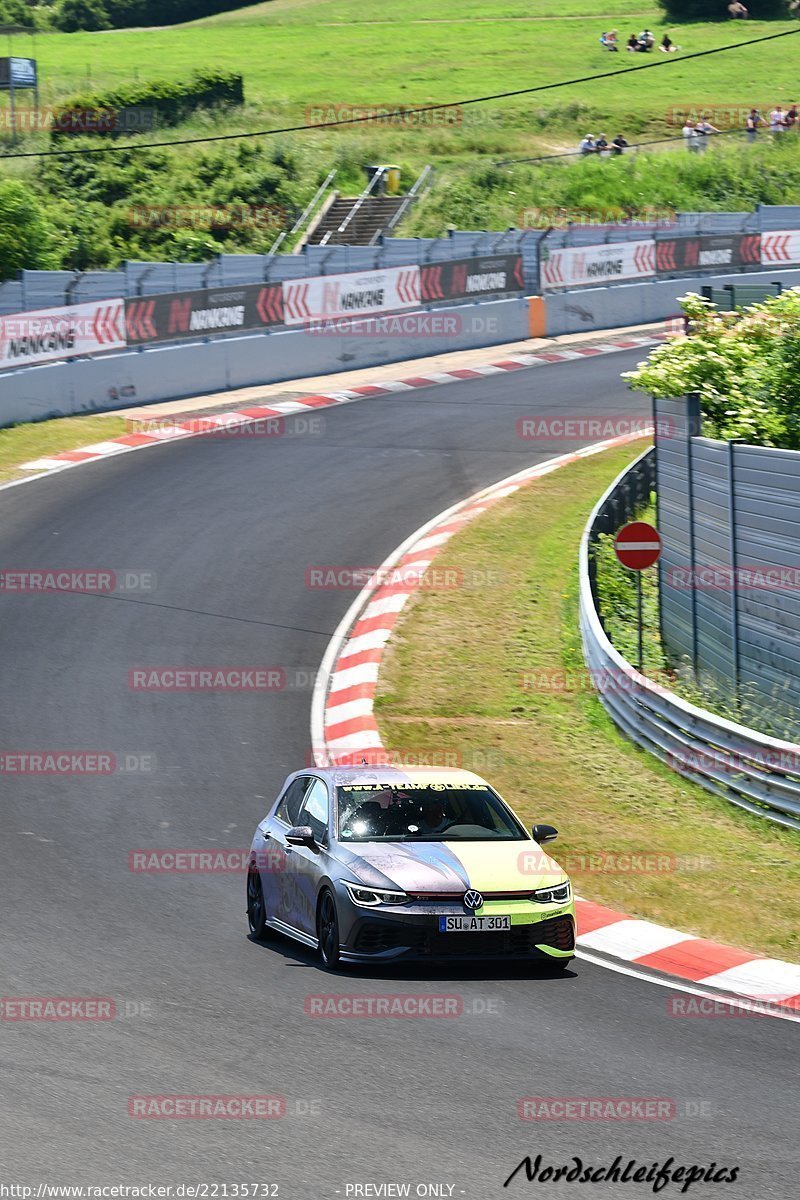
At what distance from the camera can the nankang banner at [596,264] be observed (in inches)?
1657

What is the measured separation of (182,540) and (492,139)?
52.7 meters

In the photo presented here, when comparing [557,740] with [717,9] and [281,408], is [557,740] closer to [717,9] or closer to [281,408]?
[281,408]

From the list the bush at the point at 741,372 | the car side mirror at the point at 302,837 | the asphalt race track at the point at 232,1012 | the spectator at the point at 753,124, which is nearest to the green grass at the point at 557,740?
the asphalt race track at the point at 232,1012

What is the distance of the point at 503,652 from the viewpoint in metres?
20.5

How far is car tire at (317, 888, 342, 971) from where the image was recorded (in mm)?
10805

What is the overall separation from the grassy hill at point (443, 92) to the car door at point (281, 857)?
42.6 m

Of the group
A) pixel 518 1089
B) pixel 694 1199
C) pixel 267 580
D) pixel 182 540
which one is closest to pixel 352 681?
pixel 267 580

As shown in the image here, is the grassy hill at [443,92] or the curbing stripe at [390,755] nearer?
the curbing stripe at [390,755]

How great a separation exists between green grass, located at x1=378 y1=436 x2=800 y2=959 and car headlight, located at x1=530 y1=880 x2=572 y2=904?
182cm

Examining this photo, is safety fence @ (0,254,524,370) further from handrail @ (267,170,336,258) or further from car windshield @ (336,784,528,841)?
car windshield @ (336,784,528,841)

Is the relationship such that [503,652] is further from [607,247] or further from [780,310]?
[607,247]

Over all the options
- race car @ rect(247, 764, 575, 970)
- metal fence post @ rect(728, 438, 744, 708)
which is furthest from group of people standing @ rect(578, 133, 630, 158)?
race car @ rect(247, 764, 575, 970)

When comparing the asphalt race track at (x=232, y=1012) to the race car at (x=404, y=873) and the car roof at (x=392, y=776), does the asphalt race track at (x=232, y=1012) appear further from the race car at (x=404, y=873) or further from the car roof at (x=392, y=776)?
the car roof at (x=392, y=776)

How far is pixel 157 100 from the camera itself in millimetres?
70625
